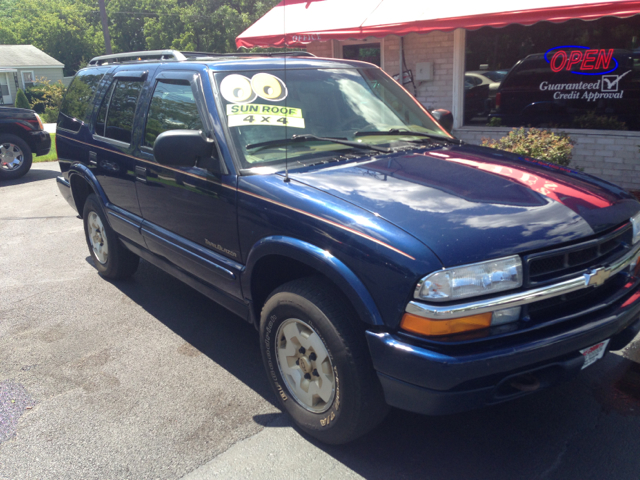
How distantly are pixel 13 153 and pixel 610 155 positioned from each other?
36.6 ft

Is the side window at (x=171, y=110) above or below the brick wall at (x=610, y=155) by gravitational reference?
above

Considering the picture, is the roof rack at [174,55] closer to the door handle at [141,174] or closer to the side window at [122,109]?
the side window at [122,109]

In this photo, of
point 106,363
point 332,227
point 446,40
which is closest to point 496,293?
point 332,227

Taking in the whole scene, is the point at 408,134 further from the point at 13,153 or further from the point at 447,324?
the point at 13,153

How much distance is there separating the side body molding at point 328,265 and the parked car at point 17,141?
10.4 m

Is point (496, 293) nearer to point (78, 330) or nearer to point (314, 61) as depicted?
point (314, 61)

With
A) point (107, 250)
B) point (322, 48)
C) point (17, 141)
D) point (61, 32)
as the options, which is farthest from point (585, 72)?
point (61, 32)

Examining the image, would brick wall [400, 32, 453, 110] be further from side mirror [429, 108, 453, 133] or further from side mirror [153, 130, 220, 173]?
side mirror [153, 130, 220, 173]

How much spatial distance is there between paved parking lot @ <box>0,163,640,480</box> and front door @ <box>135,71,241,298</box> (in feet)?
2.16

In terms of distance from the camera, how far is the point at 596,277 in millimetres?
2525

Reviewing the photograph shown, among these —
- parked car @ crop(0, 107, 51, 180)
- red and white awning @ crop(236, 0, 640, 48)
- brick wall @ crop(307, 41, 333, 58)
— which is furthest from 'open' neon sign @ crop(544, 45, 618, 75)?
parked car @ crop(0, 107, 51, 180)

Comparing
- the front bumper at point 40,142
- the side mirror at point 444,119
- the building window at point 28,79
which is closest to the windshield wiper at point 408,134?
the side mirror at point 444,119

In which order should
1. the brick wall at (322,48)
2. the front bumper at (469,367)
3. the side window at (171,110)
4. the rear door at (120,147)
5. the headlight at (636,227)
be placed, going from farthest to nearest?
1. the brick wall at (322,48)
2. the rear door at (120,147)
3. the side window at (171,110)
4. the headlight at (636,227)
5. the front bumper at (469,367)

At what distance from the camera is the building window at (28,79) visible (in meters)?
52.4
